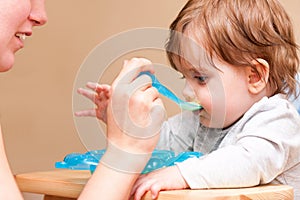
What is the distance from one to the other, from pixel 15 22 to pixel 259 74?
37 centimetres

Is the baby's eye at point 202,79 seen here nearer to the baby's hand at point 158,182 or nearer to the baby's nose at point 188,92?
the baby's nose at point 188,92

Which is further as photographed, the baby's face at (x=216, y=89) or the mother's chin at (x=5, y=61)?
the baby's face at (x=216, y=89)

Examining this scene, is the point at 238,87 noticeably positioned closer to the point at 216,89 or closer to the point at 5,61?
the point at 216,89

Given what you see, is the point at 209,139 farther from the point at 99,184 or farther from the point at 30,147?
the point at 30,147

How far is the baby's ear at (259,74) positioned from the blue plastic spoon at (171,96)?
0.31 ft

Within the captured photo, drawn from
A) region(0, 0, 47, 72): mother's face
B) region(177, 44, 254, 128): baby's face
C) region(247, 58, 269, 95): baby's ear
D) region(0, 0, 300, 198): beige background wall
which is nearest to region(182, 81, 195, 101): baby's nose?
region(177, 44, 254, 128): baby's face

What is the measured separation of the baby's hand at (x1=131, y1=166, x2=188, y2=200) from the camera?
62 cm

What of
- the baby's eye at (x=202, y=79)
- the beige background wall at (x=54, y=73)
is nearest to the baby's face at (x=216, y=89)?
the baby's eye at (x=202, y=79)

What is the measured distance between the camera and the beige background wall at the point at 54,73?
1519mm

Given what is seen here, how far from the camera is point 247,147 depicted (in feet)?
2.27

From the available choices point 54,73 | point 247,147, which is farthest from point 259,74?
point 54,73

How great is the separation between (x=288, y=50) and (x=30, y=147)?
34.5 inches

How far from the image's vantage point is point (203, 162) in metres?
0.67

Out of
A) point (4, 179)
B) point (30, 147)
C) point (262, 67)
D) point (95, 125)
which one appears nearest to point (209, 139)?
point (262, 67)
